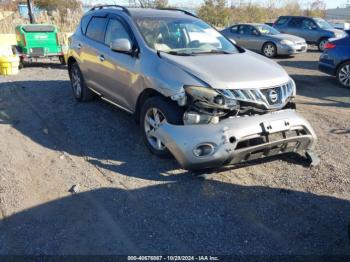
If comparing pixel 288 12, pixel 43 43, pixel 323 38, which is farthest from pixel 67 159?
pixel 288 12

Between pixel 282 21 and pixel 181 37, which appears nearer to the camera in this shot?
pixel 181 37

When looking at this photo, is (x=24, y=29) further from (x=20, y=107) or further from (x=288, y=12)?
(x=288, y=12)

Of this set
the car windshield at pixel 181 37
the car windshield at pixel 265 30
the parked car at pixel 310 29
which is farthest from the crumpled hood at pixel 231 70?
the parked car at pixel 310 29

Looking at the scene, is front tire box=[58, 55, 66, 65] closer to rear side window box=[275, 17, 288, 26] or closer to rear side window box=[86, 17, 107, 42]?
rear side window box=[86, 17, 107, 42]

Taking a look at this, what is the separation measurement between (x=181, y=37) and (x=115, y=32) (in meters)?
1.06

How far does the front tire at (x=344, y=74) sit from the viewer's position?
8.98 metres

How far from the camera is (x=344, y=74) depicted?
9.04 metres

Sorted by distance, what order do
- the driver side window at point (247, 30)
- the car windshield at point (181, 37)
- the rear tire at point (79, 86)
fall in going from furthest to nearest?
the driver side window at point (247, 30)
the rear tire at point (79, 86)
the car windshield at point (181, 37)

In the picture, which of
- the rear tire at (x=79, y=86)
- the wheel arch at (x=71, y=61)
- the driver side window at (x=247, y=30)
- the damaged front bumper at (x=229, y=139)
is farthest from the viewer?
the driver side window at (x=247, y=30)

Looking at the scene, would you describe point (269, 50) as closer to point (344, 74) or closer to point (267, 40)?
point (267, 40)

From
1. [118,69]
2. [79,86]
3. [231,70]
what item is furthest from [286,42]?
[231,70]

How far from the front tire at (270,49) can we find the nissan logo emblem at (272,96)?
1088 centimetres

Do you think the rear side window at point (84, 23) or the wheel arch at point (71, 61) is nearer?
the rear side window at point (84, 23)

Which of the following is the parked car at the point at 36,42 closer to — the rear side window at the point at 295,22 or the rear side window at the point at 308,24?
the rear side window at the point at 295,22
